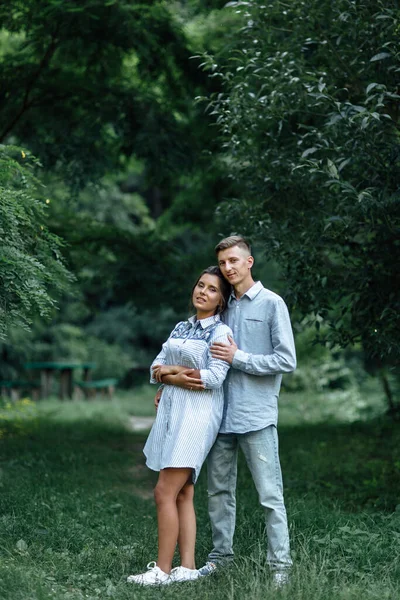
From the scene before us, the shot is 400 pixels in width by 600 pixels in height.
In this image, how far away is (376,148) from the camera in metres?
5.59

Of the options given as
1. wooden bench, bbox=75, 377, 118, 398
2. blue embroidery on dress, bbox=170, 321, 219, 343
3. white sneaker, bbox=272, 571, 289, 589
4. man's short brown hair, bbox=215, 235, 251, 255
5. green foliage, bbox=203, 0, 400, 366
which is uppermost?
green foliage, bbox=203, 0, 400, 366

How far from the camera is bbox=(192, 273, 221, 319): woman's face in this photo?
4.41 metres

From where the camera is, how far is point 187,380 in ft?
13.9

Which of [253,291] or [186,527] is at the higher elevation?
[253,291]

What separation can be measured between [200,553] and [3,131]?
587 centimetres

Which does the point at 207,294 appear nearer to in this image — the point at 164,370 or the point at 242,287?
the point at 242,287

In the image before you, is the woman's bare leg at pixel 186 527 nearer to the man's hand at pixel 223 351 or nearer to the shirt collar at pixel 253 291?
the man's hand at pixel 223 351

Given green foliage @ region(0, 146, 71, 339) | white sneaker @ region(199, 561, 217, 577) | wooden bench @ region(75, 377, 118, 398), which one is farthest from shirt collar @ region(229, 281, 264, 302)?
wooden bench @ region(75, 377, 118, 398)

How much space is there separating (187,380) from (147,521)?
216cm

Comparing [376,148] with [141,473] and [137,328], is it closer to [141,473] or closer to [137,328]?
[141,473]

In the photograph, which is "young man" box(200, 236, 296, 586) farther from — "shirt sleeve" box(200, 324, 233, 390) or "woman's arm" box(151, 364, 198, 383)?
"woman's arm" box(151, 364, 198, 383)

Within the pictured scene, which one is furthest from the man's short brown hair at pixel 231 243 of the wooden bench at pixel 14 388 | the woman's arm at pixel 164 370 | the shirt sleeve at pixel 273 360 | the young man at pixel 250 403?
the wooden bench at pixel 14 388

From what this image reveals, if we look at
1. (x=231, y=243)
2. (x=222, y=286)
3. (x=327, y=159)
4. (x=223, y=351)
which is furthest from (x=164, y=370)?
(x=327, y=159)

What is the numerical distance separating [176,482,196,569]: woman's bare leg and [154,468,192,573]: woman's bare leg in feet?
0.25
